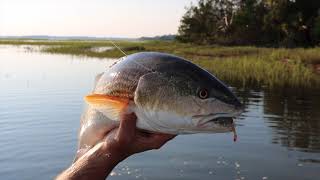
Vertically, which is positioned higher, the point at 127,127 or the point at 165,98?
the point at 165,98

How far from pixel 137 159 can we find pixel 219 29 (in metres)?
47.9

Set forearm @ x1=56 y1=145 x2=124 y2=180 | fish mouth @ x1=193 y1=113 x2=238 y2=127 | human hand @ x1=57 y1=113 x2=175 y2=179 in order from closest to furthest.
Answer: fish mouth @ x1=193 y1=113 x2=238 y2=127 < human hand @ x1=57 y1=113 x2=175 y2=179 < forearm @ x1=56 y1=145 x2=124 y2=180

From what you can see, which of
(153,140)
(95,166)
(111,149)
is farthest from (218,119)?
(95,166)

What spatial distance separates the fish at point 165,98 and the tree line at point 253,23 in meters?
43.3

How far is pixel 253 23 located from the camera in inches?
2068

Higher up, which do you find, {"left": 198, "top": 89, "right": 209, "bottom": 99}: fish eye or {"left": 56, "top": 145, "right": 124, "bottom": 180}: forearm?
{"left": 198, "top": 89, "right": 209, "bottom": 99}: fish eye

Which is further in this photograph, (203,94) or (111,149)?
(111,149)

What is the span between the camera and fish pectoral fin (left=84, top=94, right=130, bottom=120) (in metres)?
2.72

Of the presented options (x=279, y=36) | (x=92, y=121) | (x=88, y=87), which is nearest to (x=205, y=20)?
(x=279, y=36)

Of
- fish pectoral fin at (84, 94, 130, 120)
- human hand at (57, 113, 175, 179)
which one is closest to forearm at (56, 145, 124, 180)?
human hand at (57, 113, 175, 179)

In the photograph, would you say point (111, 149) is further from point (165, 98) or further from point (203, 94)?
point (203, 94)

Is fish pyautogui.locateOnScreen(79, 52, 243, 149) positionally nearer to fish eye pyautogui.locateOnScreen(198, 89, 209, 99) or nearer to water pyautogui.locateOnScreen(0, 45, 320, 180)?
fish eye pyautogui.locateOnScreen(198, 89, 209, 99)

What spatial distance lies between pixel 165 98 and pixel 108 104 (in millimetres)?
299

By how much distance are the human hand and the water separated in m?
6.83
